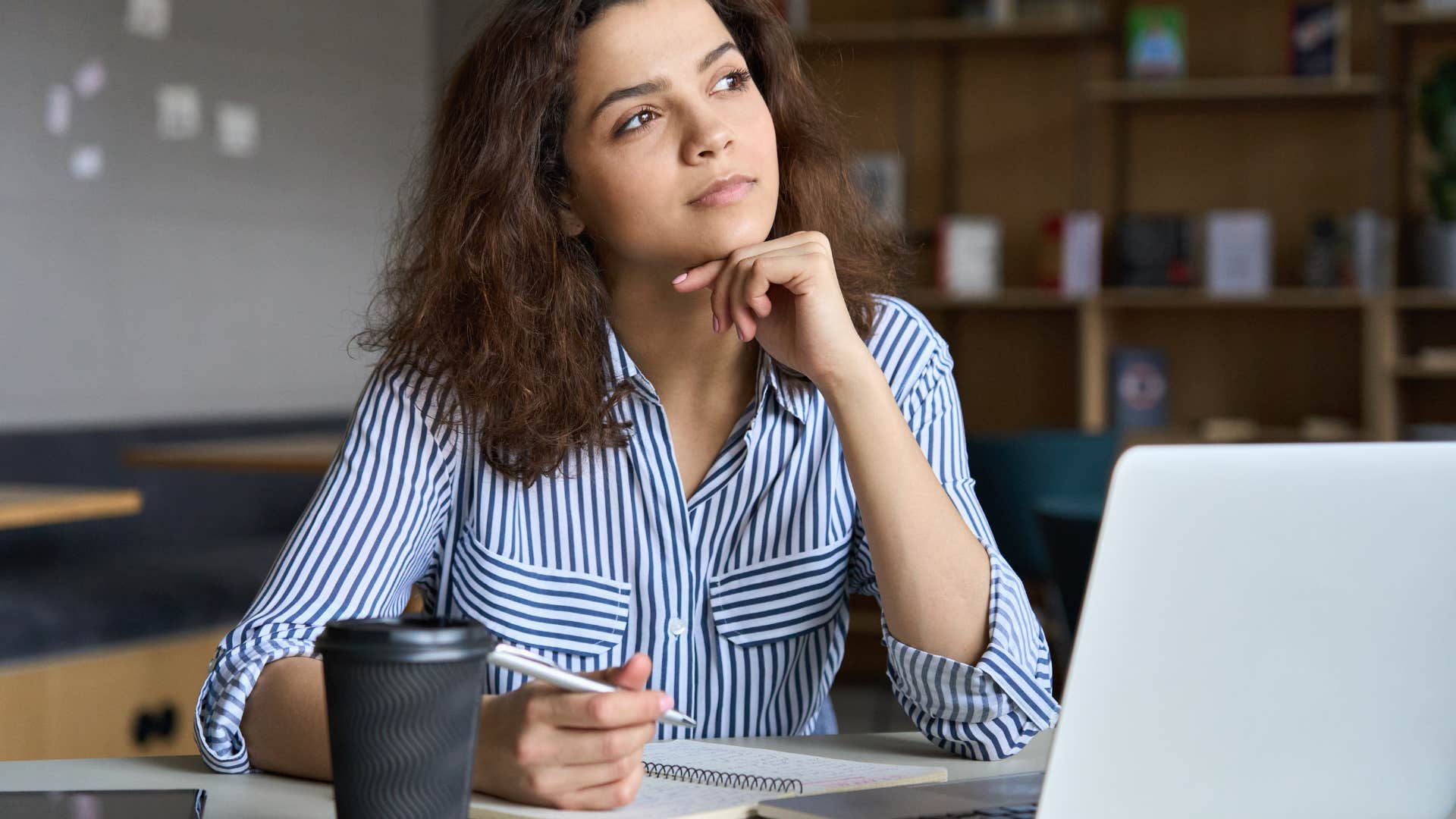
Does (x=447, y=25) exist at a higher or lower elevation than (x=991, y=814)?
higher

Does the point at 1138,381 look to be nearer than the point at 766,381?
No

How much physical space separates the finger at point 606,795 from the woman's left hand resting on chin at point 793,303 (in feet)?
1.57

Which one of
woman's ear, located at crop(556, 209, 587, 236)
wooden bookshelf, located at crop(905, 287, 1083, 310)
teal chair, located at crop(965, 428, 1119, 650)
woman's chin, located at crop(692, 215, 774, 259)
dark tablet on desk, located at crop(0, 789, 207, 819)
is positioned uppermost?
wooden bookshelf, located at crop(905, 287, 1083, 310)

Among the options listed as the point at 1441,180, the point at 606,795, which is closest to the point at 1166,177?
the point at 1441,180

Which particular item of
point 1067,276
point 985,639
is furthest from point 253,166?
point 985,639

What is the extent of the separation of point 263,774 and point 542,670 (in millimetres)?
364

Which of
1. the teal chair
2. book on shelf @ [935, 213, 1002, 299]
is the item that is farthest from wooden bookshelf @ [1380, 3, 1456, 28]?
the teal chair

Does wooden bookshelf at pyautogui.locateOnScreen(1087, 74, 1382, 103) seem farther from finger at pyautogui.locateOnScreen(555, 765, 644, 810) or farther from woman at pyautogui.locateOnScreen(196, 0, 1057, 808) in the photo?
finger at pyautogui.locateOnScreen(555, 765, 644, 810)

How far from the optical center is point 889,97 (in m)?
5.74

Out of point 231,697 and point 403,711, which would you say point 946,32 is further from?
point 403,711

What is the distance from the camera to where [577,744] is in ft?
3.12

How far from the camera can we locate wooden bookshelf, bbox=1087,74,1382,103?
5.10 meters

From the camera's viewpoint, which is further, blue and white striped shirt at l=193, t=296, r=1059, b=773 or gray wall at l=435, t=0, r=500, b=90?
gray wall at l=435, t=0, r=500, b=90

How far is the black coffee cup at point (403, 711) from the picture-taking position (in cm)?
79
